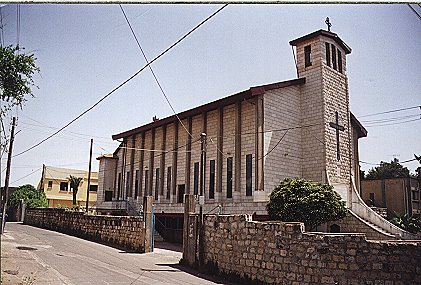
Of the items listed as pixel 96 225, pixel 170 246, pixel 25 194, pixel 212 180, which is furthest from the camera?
pixel 212 180

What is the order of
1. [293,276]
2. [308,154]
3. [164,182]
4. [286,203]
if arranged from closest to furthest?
[293,276] < [286,203] < [308,154] < [164,182]

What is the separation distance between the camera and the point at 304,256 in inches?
325

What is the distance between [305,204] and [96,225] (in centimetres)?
872

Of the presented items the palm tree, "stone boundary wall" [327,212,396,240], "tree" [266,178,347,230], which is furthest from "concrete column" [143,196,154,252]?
"stone boundary wall" [327,212,396,240]

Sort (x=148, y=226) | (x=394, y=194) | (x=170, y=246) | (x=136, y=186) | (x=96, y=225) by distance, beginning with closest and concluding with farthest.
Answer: (x=148, y=226), (x=96, y=225), (x=170, y=246), (x=394, y=194), (x=136, y=186)

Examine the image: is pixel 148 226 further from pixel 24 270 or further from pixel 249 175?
pixel 24 270

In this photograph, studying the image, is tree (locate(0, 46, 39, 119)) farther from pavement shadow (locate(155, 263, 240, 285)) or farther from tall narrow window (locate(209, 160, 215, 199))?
tall narrow window (locate(209, 160, 215, 199))

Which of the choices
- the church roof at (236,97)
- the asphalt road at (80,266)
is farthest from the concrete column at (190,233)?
the church roof at (236,97)

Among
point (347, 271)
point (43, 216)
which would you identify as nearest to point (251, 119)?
point (43, 216)

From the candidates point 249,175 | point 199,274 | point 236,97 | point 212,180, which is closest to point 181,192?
point 212,180

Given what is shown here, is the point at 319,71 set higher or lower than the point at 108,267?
higher

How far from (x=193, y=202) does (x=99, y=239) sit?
6.20 meters

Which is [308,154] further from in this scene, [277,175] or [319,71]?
[319,71]

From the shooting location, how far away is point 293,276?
27.5 ft
